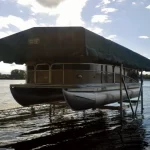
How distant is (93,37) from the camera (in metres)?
12.6

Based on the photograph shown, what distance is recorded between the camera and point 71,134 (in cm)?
1334

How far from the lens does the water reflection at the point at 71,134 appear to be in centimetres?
1109

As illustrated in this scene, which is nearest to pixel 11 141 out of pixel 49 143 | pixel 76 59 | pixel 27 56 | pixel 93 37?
pixel 49 143

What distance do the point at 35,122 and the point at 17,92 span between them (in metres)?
3.07

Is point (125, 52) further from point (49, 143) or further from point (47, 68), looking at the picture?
point (49, 143)

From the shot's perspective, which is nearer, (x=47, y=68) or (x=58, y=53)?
(x=58, y=53)

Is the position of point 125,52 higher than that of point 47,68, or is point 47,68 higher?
point 125,52

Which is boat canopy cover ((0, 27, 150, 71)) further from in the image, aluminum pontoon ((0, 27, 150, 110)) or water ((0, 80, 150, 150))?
water ((0, 80, 150, 150))

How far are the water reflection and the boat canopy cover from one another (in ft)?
12.2

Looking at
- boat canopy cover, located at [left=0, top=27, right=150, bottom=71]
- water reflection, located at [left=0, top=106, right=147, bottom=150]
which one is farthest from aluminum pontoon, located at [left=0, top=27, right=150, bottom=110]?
water reflection, located at [left=0, top=106, right=147, bottom=150]

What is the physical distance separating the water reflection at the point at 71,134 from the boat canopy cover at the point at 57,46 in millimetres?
3711

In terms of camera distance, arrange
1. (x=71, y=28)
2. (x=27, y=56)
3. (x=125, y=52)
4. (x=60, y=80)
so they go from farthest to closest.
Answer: (x=125, y=52) → (x=60, y=80) → (x=27, y=56) → (x=71, y=28)

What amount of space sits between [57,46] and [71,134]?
4.45 metres

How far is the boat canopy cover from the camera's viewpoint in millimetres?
12070
